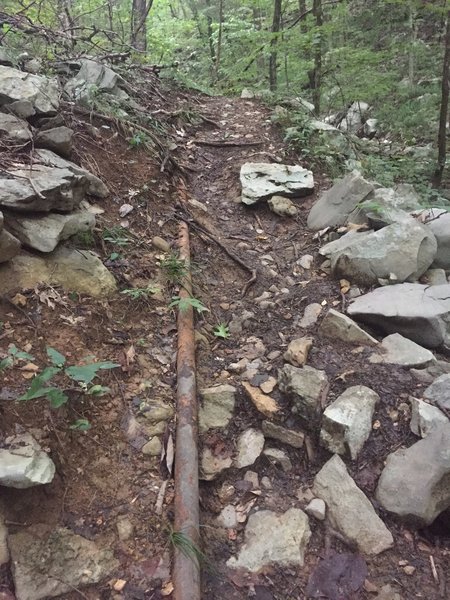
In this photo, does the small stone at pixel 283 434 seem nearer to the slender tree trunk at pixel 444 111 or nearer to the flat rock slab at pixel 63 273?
the flat rock slab at pixel 63 273

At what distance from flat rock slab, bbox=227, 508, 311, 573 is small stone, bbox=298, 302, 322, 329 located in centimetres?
169

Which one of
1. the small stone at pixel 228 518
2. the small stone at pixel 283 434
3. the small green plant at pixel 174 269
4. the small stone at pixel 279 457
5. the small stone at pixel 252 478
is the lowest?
the small stone at pixel 228 518

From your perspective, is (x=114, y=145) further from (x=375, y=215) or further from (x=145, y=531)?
(x=145, y=531)

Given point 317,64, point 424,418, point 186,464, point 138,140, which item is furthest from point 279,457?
point 317,64

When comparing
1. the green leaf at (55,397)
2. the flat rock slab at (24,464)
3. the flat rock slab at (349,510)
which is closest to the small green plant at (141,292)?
the green leaf at (55,397)

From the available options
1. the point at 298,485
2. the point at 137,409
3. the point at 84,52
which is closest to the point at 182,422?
the point at 137,409

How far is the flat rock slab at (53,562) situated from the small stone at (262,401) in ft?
4.40

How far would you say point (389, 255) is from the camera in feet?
14.0

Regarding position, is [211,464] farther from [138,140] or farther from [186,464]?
[138,140]

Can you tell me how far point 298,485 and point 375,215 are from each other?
3023 millimetres

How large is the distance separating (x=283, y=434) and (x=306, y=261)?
2418 mm

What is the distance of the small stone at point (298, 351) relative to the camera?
355 centimetres

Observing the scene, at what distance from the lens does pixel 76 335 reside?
3.30 meters

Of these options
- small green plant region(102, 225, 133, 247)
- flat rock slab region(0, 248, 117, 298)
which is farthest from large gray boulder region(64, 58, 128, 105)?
flat rock slab region(0, 248, 117, 298)
